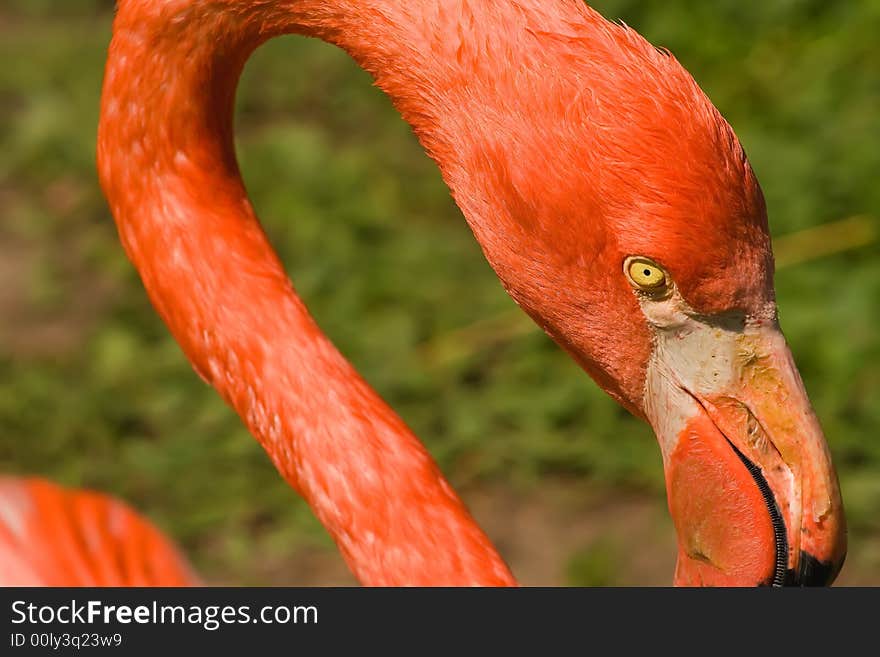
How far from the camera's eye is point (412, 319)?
4.95 m

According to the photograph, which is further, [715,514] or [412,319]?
[412,319]

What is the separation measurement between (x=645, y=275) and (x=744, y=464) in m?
0.38

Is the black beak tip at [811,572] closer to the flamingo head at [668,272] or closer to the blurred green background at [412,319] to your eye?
the flamingo head at [668,272]

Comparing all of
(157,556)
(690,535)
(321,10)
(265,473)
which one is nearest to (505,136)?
(321,10)

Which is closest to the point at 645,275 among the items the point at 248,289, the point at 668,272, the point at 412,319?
the point at 668,272

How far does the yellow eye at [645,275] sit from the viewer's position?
77.4 inches

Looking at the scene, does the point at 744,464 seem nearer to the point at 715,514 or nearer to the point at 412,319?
the point at 715,514

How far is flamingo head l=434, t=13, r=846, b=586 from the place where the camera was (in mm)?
1903

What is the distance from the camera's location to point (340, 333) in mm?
4914

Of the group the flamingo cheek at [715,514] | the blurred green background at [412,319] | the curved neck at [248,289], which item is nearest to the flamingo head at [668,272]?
the flamingo cheek at [715,514]

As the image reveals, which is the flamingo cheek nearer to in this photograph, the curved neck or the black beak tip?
the black beak tip

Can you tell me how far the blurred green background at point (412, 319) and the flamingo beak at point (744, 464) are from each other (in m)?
1.96
